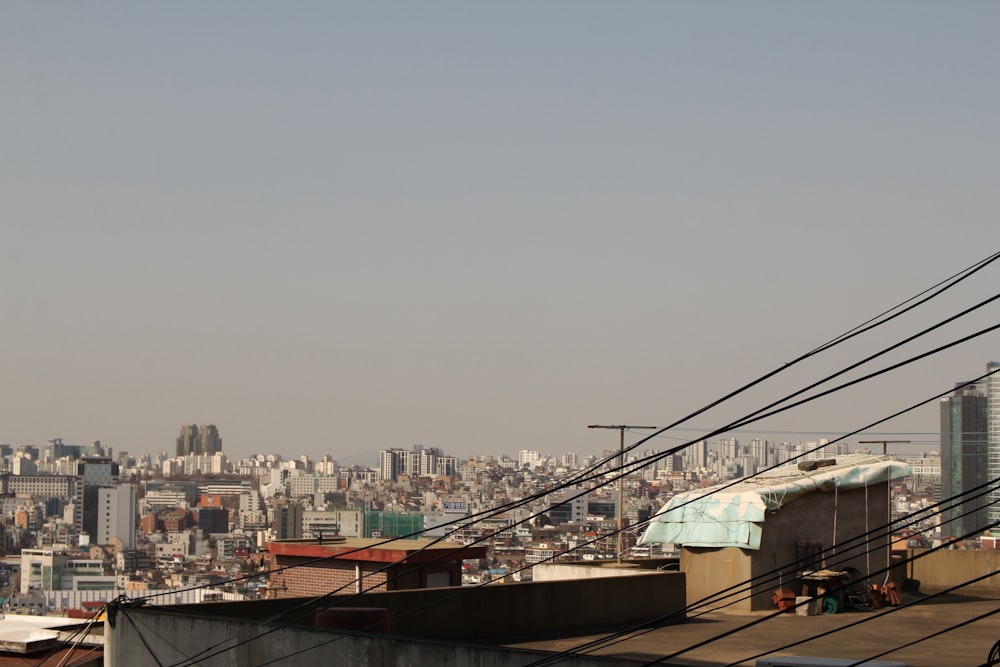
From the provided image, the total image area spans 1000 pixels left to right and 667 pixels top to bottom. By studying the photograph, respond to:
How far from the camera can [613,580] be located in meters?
20.1

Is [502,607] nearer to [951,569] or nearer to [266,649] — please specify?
[266,649]

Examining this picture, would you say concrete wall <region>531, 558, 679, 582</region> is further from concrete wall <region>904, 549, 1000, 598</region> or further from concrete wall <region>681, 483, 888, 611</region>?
concrete wall <region>904, 549, 1000, 598</region>

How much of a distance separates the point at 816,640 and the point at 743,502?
5249mm

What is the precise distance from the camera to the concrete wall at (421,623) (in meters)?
14.8

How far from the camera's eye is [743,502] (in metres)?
23.0

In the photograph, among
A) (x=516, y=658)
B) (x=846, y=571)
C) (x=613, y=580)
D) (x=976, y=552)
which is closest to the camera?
(x=516, y=658)

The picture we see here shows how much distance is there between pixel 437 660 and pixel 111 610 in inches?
201

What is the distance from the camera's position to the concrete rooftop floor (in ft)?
53.7

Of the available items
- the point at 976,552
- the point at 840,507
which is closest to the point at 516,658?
the point at 840,507

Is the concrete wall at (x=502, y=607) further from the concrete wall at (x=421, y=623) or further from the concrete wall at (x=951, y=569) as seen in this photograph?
the concrete wall at (x=951, y=569)

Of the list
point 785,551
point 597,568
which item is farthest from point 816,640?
point 597,568

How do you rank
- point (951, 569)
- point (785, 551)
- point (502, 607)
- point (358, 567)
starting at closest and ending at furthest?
1. point (502, 607)
2. point (785, 551)
3. point (358, 567)
4. point (951, 569)

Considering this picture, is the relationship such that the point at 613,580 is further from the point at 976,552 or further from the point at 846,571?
the point at 976,552

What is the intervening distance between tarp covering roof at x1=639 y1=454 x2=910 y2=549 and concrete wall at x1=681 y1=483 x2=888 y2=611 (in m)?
0.18
